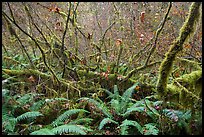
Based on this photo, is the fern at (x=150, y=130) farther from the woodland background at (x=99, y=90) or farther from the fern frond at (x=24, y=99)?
the fern frond at (x=24, y=99)

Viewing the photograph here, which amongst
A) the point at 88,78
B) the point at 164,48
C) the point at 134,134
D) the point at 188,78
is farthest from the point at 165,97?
the point at 164,48

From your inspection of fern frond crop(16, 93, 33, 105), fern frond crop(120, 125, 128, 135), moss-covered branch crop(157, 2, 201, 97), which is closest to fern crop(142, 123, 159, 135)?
fern frond crop(120, 125, 128, 135)

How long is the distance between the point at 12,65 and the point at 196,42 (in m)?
7.35

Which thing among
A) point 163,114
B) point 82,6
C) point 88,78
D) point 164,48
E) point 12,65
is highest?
point 82,6

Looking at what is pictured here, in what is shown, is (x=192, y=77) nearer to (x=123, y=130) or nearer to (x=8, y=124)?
(x=123, y=130)

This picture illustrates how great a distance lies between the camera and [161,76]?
172 inches

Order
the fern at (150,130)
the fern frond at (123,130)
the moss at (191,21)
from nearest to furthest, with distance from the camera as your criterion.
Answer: the moss at (191,21)
the fern at (150,130)
the fern frond at (123,130)

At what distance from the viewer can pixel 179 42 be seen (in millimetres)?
4156

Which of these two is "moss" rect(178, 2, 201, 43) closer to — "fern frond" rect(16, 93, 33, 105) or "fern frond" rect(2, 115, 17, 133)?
"fern frond" rect(2, 115, 17, 133)

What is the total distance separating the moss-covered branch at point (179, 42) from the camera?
13.1ft

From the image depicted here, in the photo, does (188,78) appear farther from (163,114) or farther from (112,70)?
(112,70)

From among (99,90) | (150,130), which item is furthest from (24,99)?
(150,130)

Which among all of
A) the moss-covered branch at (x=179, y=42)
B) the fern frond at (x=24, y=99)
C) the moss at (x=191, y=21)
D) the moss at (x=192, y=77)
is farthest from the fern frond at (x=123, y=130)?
Answer: the fern frond at (x=24, y=99)

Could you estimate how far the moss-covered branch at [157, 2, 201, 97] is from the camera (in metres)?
3.99
